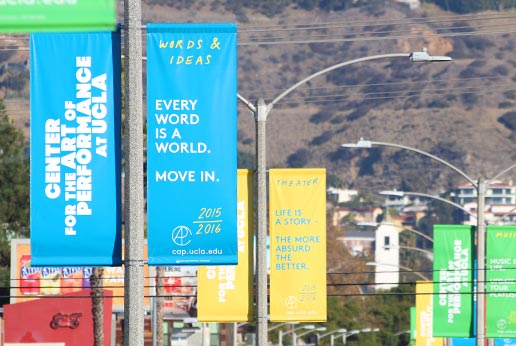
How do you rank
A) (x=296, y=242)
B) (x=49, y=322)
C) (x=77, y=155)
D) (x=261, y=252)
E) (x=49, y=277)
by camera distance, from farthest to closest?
(x=49, y=277), (x=49, y=322), (x=296, y=242), (x=261, y=252), (x=77, y=155)

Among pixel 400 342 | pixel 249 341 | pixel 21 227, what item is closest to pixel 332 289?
pixel 400 342

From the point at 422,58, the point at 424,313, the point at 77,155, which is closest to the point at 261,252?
the point at 422,58

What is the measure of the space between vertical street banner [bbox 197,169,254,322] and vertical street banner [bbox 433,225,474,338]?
12.6m

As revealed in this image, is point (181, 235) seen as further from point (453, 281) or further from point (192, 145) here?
point (453, 281)

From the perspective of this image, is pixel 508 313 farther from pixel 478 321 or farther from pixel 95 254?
pixel 95 254

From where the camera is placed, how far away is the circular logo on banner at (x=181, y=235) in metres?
18.7

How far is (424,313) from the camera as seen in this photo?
2482 inches

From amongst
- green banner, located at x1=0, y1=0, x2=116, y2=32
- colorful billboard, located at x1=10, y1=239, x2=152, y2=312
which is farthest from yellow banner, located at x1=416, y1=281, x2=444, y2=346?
green banner, located at x1=0, y1=0, x2=116, y2=32

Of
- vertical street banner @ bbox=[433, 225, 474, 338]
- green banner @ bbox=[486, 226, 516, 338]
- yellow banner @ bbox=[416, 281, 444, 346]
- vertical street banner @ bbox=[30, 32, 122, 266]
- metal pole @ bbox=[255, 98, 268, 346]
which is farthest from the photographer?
yellow banner @ bbox=[416, 281, 444, 346]

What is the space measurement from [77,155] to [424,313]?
46.0 meters

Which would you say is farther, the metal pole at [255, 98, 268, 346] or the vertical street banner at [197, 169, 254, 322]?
the vertical street banner at [197, 169, 254, 322]

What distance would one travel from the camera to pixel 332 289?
164375 mm

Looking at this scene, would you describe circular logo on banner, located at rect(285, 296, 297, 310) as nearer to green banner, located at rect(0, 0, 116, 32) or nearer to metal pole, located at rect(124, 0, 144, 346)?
metal pole, located at rect(124, 0, 144, 346)

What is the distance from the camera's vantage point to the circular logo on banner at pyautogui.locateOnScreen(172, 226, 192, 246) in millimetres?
18688
